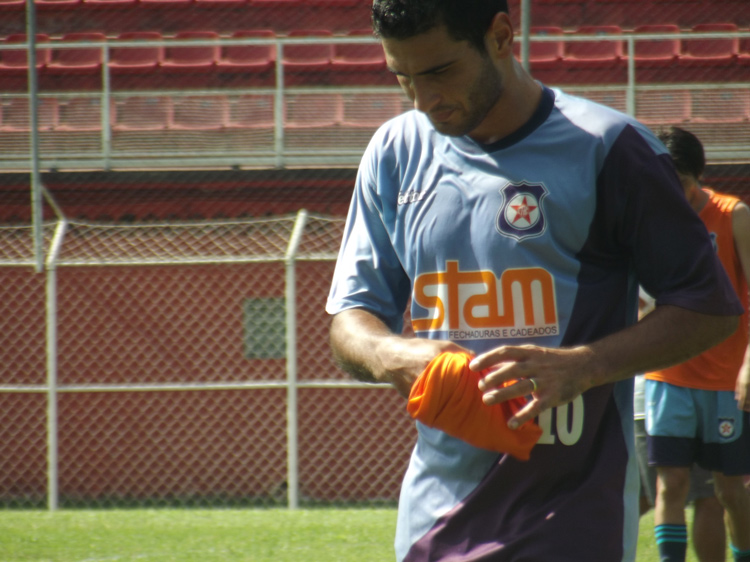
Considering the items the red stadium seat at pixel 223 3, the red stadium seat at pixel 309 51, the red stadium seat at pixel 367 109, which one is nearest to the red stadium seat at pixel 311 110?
the red stadium seat at pixel 367 109

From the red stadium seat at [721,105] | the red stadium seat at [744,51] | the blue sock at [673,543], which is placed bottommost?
the blue sock at [673,543]

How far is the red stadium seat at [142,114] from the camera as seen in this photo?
8.38 meters

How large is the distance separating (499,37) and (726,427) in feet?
9.06

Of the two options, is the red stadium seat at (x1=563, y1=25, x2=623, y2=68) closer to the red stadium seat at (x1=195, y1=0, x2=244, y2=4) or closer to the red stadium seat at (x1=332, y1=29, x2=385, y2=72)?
the red stadium seat at (x1=332, y1=29, x2=385, y2=72)

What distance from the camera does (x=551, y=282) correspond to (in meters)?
1.32

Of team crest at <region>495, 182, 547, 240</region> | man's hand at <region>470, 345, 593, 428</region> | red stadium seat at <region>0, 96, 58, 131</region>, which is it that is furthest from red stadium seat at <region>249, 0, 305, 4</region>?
man's hand at <region>470, 345, 593, 428</region>

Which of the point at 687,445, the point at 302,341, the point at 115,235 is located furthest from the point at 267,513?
the point at 687,445

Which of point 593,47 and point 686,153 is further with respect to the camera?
point 593,47

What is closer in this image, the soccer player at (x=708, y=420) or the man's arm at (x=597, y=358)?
the man's arm at (x=597, y=358)

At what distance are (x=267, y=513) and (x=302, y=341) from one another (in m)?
1.45

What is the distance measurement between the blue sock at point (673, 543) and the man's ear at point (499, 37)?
2728 mm

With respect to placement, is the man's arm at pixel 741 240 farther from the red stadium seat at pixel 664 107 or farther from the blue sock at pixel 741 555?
the red stadium seat at pixel 664 107

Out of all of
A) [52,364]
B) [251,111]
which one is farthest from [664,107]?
[52,364]

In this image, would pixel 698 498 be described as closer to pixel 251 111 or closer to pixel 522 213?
pixel 522 213
